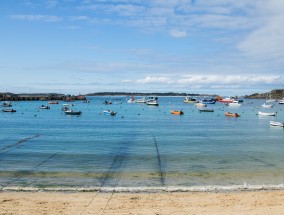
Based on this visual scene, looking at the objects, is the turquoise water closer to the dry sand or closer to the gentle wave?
the gentle wave

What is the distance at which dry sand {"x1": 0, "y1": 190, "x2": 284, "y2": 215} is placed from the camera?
16.7 m

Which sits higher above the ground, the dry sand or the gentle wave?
the dry sand

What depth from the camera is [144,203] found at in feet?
59.5

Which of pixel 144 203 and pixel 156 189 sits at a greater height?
pixel 144 203

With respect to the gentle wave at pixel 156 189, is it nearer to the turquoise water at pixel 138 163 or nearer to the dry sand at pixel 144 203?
the turquoise water at pixel 138 163

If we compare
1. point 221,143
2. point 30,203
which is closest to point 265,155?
point 221,143

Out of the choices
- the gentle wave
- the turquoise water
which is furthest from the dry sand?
the turquoise water

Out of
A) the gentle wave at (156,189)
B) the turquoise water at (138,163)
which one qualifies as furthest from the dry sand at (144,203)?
the turquoise water at (138,163)

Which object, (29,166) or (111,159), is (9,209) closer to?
(29,166)

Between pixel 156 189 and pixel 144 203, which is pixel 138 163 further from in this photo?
pixel 144 203

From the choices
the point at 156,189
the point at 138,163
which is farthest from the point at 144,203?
Result: the point at 138,163

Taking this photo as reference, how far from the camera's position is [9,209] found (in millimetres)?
16859

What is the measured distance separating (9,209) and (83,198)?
12.2 feet

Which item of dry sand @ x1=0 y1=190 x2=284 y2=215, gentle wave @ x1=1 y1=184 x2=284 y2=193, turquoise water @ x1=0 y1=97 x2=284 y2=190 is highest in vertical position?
dry sand @ x1=0 y1=190 x2=284 y2=215
